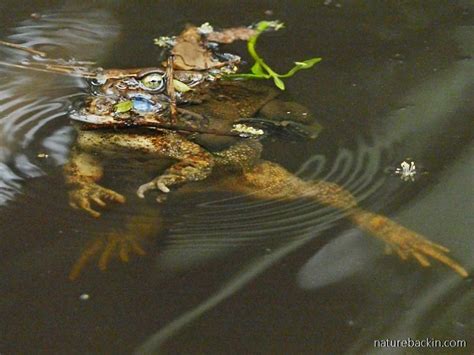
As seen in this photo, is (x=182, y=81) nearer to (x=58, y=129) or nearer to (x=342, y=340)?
(x=58, y=129)

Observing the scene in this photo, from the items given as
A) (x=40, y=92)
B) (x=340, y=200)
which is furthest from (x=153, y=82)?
(x=340, y=200)

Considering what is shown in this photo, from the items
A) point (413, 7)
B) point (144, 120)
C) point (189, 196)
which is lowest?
point (189, 196)

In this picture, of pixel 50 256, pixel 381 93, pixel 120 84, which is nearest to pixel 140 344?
pixel 50 256

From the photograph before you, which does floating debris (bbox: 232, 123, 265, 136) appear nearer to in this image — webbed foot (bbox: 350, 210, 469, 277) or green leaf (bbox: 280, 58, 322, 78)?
green leaf (bbox: 280, 58, 322, 78)

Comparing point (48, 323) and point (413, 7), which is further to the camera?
point (413, 7)

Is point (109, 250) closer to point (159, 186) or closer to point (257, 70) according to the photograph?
→ point (159, 186)

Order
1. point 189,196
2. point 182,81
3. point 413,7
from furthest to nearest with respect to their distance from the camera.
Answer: point 413,7 < point 182,81 < point 189,196

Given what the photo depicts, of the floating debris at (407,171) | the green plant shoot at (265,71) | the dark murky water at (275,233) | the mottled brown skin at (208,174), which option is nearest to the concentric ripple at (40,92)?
the dark murky water at (275,233)

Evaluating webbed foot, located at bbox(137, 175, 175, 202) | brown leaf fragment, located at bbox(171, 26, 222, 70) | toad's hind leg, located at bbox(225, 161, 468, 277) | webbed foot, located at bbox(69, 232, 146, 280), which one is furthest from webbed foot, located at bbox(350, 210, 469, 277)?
brown leaf fragment, located at bbox(171, 26, 222, 70)
